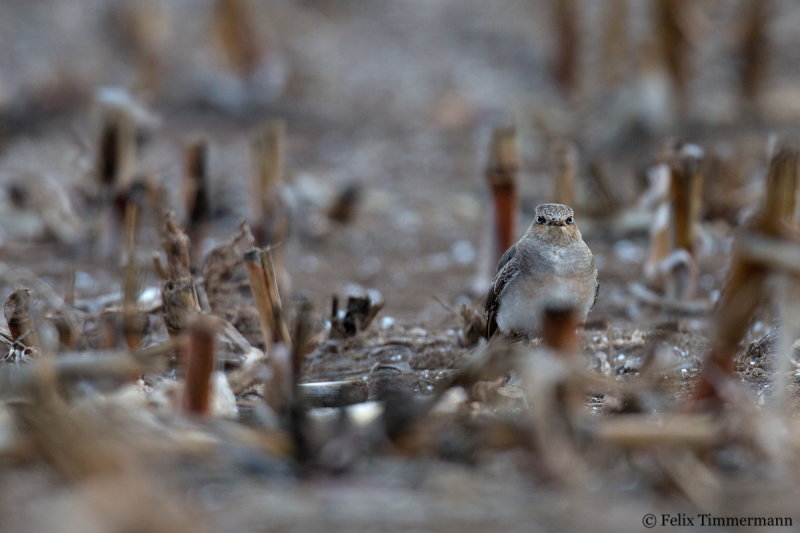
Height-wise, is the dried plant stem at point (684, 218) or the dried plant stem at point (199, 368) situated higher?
the dried plant stem at point (684, 218)

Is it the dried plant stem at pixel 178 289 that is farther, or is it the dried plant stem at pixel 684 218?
the dried plant stem at pixel 684 218

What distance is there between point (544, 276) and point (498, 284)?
0.21 m

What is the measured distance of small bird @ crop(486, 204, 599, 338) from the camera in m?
3.25

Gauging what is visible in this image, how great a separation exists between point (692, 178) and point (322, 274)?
5.82 ft

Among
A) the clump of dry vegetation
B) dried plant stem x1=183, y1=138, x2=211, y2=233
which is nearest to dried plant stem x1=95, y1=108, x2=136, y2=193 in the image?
the clump of dry vegetation

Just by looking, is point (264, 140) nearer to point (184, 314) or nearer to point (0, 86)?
point (184, 314)

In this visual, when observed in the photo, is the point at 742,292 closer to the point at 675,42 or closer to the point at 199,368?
the point at 199,368

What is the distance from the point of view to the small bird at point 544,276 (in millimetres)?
3246

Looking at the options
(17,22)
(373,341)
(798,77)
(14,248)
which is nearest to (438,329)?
(373,341)

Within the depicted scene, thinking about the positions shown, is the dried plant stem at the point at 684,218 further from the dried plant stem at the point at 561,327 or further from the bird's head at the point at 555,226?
the dried plant stem at the point at 561,327

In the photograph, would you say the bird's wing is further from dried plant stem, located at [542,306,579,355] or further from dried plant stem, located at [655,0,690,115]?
dried plant stem, located at [655,0,690,115]

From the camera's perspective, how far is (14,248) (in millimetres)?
5113

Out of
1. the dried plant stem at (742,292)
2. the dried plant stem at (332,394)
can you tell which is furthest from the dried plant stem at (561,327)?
the dried plant stem at (332,394)

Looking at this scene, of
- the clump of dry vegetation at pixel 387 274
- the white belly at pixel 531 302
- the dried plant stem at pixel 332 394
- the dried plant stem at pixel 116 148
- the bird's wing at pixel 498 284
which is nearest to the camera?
the clump of dry vegetation at pixel 387 274
